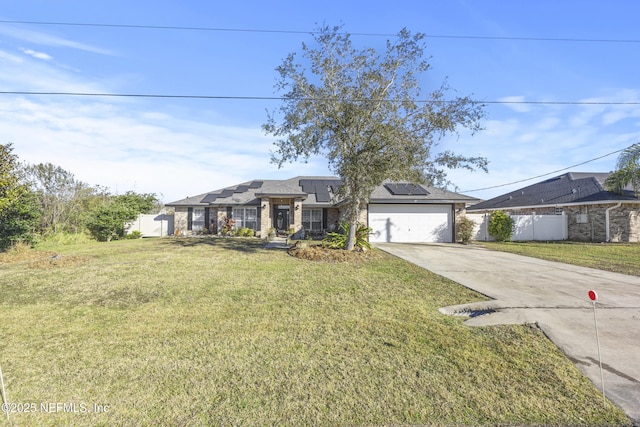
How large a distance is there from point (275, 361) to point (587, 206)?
2391cm

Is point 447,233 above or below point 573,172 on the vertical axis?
below

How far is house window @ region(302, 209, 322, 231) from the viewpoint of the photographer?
22906 millimetres

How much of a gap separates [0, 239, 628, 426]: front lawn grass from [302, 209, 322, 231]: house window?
1585 centimetres

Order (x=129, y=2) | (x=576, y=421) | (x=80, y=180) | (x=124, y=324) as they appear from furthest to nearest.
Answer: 1. (x=80, y=180)
2. (x=129, y=2)
3. (x=124, y=324)
4. (x=576, y=421)

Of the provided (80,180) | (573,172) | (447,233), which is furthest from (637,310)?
(80,180)

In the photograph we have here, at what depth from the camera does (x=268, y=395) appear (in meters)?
3.02

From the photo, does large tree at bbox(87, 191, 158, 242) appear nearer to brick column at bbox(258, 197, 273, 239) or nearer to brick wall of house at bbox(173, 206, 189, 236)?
brick wall of house at bbox(173, 206, 189, 236)

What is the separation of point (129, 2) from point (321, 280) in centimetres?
953

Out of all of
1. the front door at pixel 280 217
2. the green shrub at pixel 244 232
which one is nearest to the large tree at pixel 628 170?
the front door at pixel 280 217

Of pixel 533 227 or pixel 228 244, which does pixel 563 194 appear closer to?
pixel 533 227

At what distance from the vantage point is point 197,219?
925 inches

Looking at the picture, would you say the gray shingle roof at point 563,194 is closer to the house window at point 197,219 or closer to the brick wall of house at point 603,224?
the brick wall of house at point 603,224

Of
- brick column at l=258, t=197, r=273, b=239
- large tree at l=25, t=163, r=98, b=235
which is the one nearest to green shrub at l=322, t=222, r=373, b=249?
brick column at l=258, t=197, r=273, b=239

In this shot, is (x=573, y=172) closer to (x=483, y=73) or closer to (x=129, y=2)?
(x=483, y=73)
